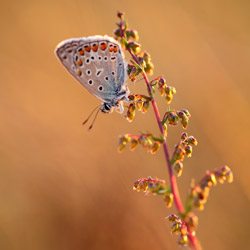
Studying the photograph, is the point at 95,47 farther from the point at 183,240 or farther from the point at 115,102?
the point at 183,240

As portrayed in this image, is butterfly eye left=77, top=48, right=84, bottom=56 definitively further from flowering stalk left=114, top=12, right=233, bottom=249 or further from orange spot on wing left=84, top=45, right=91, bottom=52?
flowering stalk left=114, top=12, right=233, bottom=249

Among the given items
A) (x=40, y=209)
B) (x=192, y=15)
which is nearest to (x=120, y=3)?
(x=192, y=15)

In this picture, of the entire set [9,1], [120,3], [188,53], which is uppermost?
[9,1]

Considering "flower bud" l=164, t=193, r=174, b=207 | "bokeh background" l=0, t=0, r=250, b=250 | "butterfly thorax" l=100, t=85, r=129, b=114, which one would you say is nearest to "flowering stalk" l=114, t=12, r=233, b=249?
"flower bud" l=164, t=193, r=174, b=207

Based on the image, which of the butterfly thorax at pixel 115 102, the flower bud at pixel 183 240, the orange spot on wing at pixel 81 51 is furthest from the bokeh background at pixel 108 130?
the flower bud at pixel 183 240

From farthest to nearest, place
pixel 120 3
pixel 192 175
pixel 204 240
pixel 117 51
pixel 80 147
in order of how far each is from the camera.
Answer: pixel 120 3 < pixel 80 147 < pixel 192 175 < pixel 204 240 < pixel 117 51

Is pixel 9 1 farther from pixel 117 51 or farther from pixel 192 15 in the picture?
pixel 117 51

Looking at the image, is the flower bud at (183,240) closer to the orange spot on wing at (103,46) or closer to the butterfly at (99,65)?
the butterfly at (99,65)
